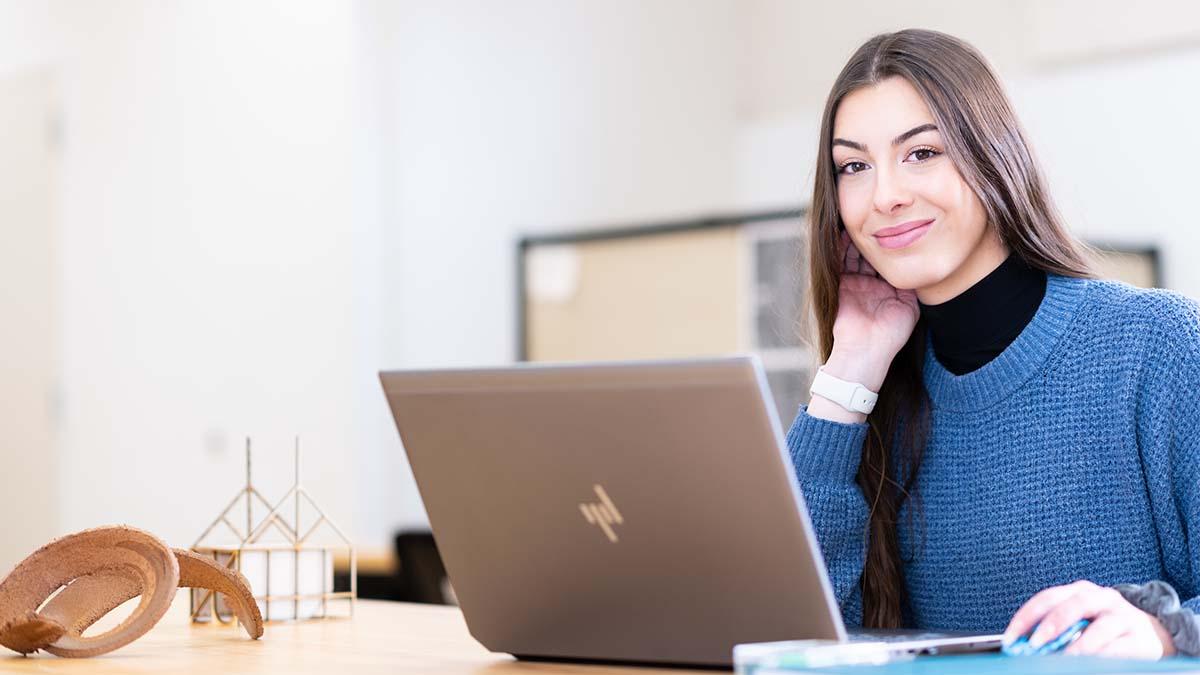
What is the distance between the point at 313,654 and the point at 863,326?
691 mm

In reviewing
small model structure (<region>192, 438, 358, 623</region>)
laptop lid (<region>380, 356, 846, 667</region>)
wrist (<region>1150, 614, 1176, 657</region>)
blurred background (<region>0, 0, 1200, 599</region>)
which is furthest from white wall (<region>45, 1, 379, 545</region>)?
wrist (<region>1150, 614, 1176, 657</region>)

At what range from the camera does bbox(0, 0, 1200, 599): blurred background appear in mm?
4711

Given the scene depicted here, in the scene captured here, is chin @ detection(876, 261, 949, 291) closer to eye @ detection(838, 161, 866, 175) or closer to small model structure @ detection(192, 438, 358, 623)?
eye @ detection(838, 161, 866, 175)

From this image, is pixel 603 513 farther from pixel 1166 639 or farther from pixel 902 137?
pixel 902 137

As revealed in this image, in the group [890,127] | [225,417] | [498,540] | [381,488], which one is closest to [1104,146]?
[381,488]

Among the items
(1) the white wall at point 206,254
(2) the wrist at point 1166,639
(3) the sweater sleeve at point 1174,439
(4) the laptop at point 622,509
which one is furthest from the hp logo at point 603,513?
(1) the white wall at point 206,254

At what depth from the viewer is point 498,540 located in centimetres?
113

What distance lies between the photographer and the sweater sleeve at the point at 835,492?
149cm

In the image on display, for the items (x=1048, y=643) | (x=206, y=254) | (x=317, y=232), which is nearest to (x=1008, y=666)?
(x=1048, y=643)

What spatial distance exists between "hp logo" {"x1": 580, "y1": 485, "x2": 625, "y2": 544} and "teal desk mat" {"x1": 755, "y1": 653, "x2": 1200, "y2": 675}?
22cm

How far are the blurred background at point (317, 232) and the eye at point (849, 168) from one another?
2.80 m

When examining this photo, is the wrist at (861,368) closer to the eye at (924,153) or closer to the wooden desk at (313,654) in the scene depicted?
the eye at (924,153)

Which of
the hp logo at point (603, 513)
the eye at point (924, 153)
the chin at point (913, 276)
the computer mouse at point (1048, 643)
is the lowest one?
the computer mouse at point (1048, 643)

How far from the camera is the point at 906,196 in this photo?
4.92ft
